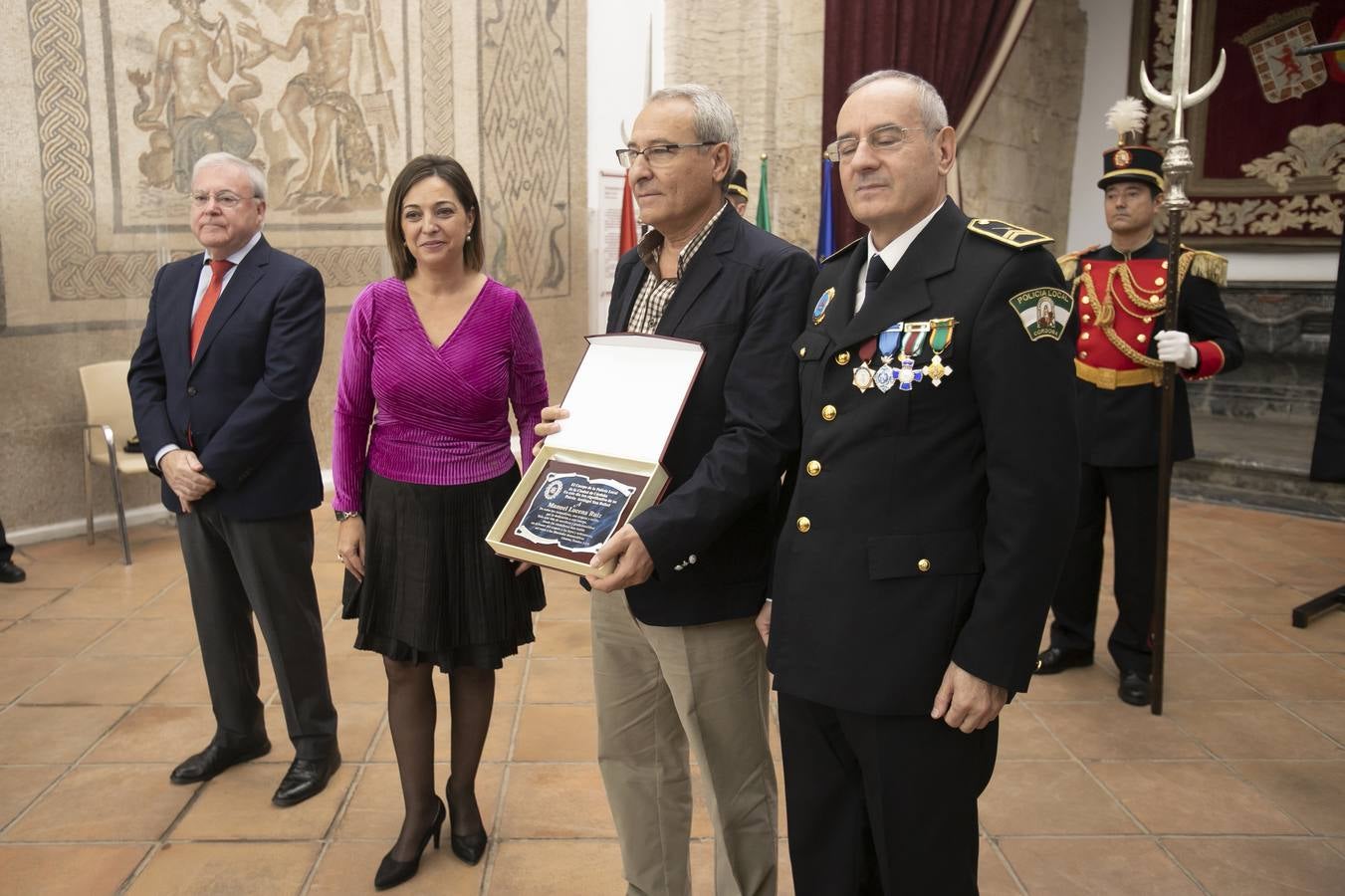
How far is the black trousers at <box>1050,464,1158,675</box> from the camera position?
361 centimetres

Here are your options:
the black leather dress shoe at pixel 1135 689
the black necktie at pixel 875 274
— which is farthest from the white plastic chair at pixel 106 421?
the black necktie at pixel 875 274

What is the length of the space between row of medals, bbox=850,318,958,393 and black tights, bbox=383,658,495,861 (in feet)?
4.13

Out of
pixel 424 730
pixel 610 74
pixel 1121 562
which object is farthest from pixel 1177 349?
pixel 610 74

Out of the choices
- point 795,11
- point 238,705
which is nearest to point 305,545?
point 238,705

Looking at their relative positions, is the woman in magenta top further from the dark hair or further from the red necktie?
the red necktie

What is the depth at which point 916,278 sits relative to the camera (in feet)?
5.05

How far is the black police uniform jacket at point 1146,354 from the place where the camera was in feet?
11.6

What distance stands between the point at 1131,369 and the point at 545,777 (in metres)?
2.33

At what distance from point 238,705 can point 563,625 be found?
1.55 metres

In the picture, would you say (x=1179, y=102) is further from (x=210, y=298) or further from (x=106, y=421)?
(x=106, y=421)

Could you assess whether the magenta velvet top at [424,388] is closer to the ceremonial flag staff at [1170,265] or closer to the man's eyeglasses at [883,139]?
the man's eyeglasses at [883,139]

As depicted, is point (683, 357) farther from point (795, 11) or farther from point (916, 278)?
point (795, 11)

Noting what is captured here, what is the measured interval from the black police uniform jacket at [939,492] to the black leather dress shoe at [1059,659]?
246cm

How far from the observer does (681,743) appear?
208cm
